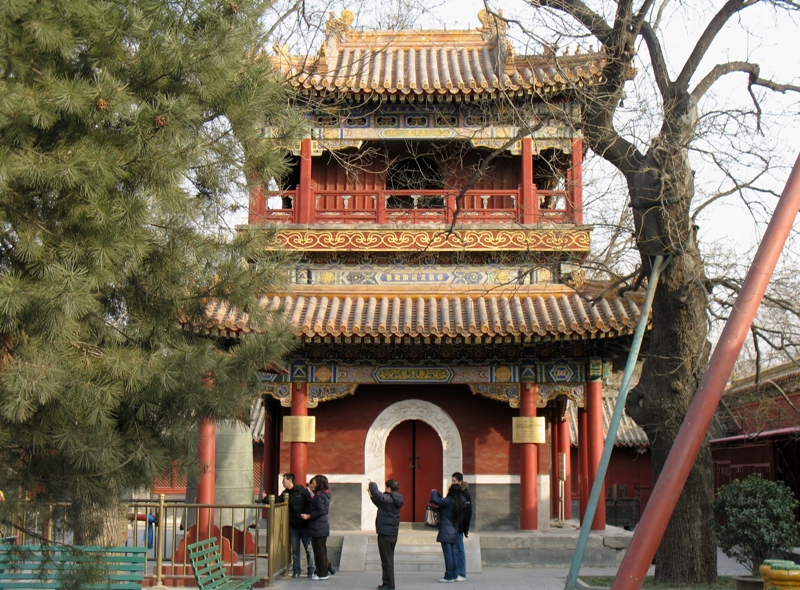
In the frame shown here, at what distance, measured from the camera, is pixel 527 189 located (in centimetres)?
1483

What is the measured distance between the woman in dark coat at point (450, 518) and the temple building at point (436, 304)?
2.57 metres

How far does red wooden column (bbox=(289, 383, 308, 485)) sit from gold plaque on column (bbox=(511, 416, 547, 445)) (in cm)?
307

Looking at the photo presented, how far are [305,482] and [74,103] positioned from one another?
30.2 feet

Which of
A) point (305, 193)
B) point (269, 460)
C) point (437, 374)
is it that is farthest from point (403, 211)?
point (269, 460)

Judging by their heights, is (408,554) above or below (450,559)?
below

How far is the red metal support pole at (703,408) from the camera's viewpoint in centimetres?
607

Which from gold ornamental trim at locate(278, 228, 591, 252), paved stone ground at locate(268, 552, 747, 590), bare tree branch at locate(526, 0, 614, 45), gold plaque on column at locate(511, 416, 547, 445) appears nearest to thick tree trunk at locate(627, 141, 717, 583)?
bare tree branch at locate(526, 0, 614, 45)

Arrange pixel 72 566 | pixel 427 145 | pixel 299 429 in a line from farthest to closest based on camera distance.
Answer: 1. pixel 427 145
2. pixel 299 429
3. pixel 72 566

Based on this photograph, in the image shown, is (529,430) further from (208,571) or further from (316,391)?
(208,571)

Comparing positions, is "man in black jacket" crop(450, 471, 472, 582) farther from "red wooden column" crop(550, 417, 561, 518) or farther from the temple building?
"red wooden column" crop(550, 417, 561, 518)

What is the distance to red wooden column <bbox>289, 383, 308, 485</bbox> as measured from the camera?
1380cm

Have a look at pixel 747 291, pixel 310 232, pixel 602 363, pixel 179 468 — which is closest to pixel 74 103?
pixel 179 468

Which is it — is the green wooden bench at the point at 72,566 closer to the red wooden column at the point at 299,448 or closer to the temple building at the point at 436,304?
the temple building at the point at 436,304

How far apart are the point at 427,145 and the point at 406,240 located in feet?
6.54
